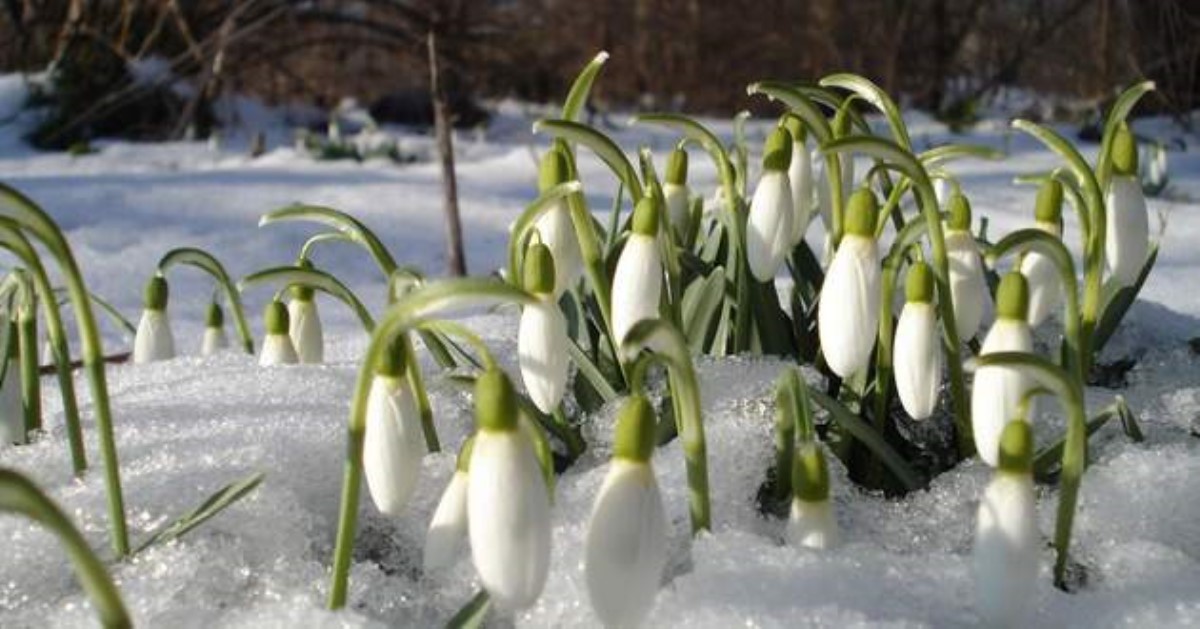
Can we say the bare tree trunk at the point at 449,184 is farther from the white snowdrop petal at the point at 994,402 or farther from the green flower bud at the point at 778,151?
the white snowdrop petal at the point at 994,402

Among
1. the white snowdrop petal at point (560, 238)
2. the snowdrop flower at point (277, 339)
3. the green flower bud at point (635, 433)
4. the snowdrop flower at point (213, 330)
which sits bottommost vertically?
the snowdrop flower at point (213, 330)

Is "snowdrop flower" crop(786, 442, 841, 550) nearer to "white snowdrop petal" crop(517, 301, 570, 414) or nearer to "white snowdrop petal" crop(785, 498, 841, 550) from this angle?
"white snowdrop petal" crop(785, 498, 841, 550)

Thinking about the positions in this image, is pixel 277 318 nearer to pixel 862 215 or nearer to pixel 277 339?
pixel 277 339

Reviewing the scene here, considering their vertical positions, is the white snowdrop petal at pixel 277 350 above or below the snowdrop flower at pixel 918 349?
below

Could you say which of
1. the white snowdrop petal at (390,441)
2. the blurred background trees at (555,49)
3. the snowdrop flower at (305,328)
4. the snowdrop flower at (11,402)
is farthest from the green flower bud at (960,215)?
the blurred background trees at (555,49)

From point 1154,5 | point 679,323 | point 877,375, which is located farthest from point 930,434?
point 1154,5

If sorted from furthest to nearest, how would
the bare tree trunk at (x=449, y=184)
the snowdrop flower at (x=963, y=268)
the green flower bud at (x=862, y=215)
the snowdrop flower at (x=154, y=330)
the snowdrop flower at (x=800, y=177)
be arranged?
the bare tree trunk at (x=449, y=184) < the snowdrop flower at (x=154, y=330) < the snowdrop flower at (x=800, y=177) < the snowdrop flower at (x=963, y=268) < the green flower bud at (x=862, y=215)

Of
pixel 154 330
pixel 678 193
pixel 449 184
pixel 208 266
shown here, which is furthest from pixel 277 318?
pixel 449 184

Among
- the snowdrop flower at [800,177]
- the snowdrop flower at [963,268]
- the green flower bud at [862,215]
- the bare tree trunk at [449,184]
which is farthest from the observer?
the bare tree trunk at [449,184]
